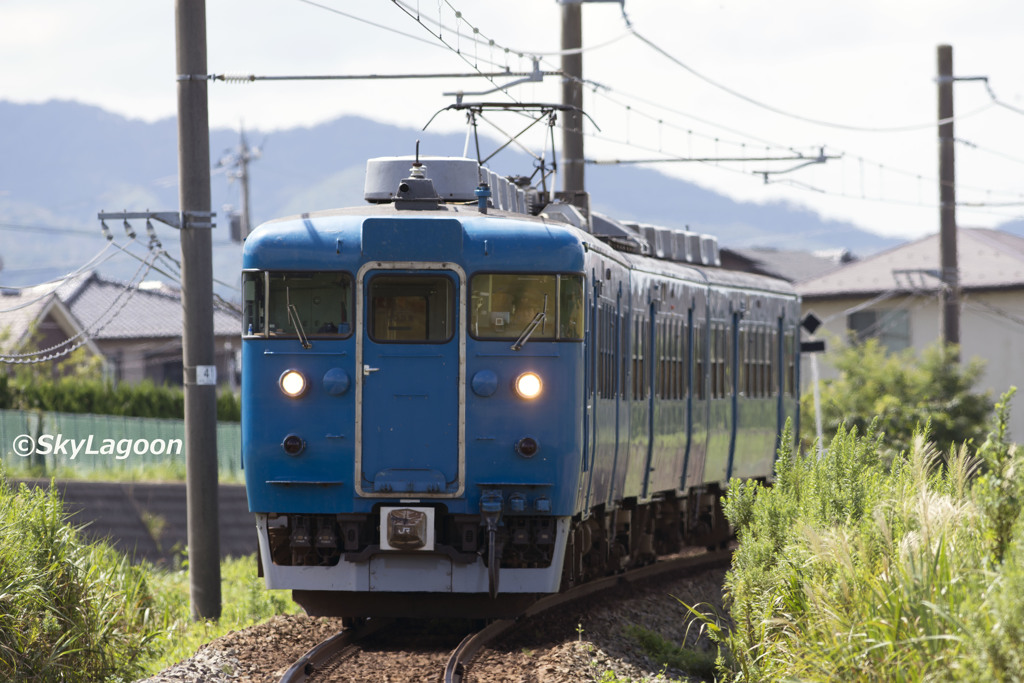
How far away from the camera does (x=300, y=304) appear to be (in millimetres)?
10688

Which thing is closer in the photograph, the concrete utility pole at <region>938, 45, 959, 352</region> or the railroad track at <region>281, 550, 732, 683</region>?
the railroad track at <region>281, 550, 732, 683</region>

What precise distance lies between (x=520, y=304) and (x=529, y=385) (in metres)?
0.57

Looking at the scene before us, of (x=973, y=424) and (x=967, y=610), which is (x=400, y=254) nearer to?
(x=967, y=610)

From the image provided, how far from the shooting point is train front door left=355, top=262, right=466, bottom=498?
10.5 m

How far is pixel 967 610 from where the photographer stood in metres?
6.36

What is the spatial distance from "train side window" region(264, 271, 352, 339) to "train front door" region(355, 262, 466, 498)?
128 mm

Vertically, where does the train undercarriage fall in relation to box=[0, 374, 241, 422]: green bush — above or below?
above

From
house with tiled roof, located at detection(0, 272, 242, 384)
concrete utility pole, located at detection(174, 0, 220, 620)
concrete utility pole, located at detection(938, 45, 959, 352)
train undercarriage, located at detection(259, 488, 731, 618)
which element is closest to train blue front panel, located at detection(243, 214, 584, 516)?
train undercarriage, located at detection(259, 488, 731, 618)

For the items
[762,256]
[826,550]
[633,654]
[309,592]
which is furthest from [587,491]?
[762,256]

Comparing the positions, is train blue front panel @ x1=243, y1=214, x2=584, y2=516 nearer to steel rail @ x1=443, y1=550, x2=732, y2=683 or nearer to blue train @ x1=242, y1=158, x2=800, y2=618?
blue train @ x1=242, y1=158, x2=800, y2=618

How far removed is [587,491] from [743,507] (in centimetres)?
130

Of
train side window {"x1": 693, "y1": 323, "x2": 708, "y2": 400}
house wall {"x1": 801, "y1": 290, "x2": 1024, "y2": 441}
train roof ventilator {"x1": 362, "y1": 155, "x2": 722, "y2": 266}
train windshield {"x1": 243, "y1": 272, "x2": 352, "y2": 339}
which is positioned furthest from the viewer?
house wall {"x1": 801, "y1": 290, "x2": 1024, "y2": 441}

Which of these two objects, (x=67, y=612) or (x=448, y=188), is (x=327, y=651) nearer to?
(x=67, y=612)

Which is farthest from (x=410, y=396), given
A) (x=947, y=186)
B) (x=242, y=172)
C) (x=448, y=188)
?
(x=242, y=172)
